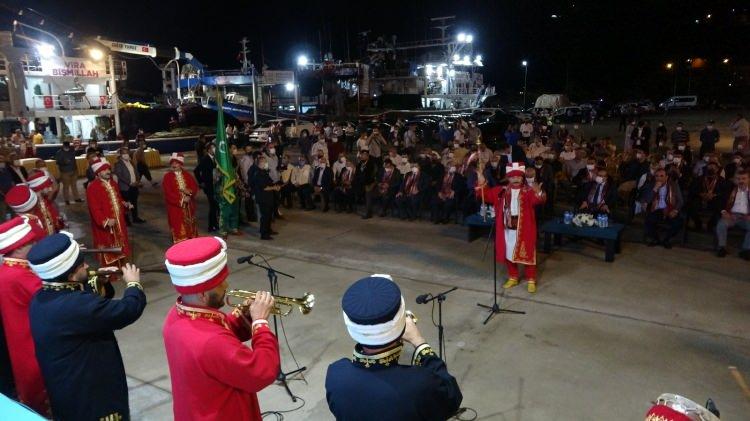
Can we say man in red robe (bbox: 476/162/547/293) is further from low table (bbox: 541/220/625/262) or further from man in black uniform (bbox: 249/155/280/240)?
man in black uniform (bbox: 249/155/280/240)

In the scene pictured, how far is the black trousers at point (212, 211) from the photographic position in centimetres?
1106

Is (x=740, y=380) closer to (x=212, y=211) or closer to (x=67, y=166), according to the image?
(x=212, y=211)

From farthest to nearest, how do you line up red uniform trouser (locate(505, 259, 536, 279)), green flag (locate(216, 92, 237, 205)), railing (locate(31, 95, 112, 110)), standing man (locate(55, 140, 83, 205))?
railing (locate(31, 95, 112, 110)) < standing man (locate(55, 140, 83, 205)) < green flag (locate(216, 92, 237, 205)) < red uniform trouser (locate(505, 259, 536, 279))

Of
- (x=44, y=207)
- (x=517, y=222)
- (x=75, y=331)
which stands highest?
(x=44, y=207)

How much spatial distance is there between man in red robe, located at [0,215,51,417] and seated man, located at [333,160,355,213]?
8981mm

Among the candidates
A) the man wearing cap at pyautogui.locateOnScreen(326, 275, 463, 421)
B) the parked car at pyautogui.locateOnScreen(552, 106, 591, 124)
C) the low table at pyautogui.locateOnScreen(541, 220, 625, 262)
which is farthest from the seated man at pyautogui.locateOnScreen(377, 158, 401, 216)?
the parked car at pyautogui.locateOnScreen(552, 106, 591, 124)

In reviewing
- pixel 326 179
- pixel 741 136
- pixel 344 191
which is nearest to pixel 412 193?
pixel 344 191

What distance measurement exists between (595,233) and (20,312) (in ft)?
24.7

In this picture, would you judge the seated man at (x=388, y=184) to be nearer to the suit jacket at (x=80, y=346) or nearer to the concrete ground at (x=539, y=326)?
the concrete ground at (x=539, y=326)

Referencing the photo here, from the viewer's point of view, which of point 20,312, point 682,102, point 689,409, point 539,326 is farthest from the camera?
point 682,102

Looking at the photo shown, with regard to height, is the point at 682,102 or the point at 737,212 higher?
the point at 682,102

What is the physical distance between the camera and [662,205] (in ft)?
29.6

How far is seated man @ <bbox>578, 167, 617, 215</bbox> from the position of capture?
929 centimetres

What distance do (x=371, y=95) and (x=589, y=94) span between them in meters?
23.5
